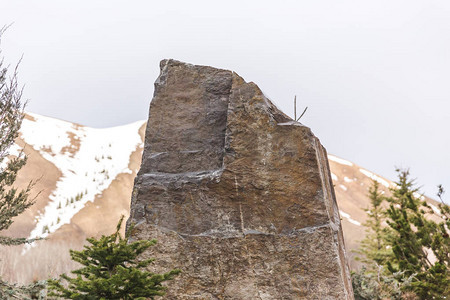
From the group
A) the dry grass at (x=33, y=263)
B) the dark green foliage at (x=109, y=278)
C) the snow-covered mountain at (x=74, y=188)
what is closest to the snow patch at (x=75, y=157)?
the snow-covered mountain at (x=74, y=188)

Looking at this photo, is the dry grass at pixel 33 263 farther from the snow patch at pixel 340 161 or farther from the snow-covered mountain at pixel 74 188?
the snow patch at pixel 340 161

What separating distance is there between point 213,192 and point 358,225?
876 inches

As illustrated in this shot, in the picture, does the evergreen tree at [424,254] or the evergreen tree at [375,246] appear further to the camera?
the evergreen tree at [375,246]

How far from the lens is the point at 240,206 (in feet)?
17.0

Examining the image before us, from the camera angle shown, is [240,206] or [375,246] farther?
[375,246]

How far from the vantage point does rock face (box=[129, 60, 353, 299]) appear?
496 cm

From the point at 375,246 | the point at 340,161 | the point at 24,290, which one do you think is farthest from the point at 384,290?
the point at 340,161

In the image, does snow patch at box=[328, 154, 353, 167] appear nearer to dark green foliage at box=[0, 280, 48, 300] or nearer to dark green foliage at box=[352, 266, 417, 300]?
dark green foliage at box=[352, 266, 417, 300]

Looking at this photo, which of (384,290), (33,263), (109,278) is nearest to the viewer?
(109,278)

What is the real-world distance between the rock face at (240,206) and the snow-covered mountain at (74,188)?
7.25 m

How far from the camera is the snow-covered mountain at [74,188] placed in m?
13.5

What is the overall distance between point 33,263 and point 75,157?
1160 cm

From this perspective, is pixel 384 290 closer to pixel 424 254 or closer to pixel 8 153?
pixel 424 254

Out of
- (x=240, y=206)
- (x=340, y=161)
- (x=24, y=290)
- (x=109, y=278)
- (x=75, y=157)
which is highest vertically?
(x=340, y=161)
